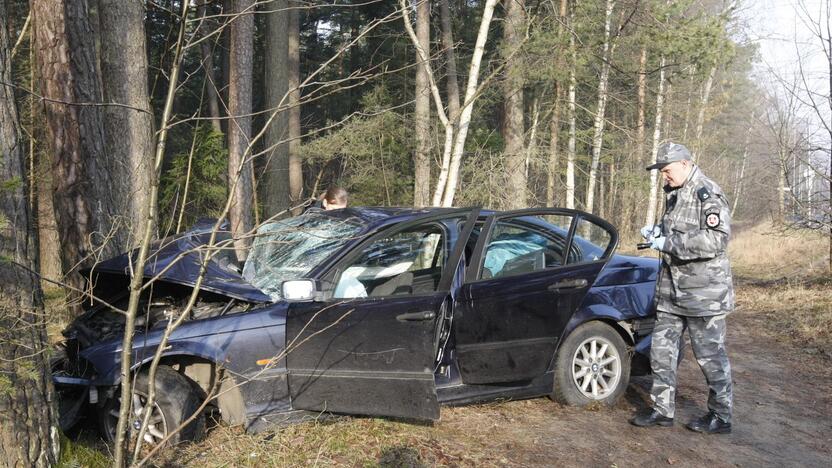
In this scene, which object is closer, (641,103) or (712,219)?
(712,219)

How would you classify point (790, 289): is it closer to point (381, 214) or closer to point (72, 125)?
point (381, 214)

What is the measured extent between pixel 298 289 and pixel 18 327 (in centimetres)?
147

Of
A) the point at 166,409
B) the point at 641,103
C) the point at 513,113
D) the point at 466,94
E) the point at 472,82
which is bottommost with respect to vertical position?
the point at 166,409

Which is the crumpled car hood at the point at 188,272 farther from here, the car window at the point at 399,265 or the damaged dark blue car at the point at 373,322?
the car window at the point at 399,265

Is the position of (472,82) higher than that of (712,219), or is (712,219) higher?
(472,82)

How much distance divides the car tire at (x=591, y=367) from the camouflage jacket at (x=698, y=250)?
0.56 meters

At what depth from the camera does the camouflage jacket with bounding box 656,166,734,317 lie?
4.75 metres

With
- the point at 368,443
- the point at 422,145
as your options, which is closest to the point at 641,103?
the point at 422,145

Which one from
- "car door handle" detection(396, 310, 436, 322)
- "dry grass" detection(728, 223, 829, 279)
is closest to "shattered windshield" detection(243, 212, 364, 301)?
"car door handle" detection(396, 310, 436, 322)

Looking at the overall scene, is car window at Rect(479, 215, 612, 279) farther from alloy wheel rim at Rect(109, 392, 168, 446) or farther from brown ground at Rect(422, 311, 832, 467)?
alloy wheel rim at Rect(109, 392, 168, 446)

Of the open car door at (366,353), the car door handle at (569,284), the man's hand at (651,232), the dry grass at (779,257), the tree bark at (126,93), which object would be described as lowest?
the dry grass at (779,257)

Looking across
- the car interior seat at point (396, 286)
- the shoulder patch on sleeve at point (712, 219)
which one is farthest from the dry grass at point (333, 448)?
the shoulder patch on sleeve at point (712, 219)

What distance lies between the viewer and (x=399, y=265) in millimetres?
5066

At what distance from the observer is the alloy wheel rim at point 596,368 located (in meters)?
5.22
